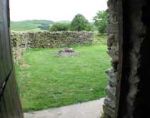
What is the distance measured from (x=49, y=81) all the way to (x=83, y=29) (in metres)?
Result: 12.1

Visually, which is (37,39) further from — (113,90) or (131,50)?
(131,50)

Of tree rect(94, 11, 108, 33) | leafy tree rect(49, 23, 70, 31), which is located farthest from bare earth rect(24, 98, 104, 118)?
tree rect(94, 11, 108, 33)

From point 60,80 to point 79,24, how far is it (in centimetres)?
1186

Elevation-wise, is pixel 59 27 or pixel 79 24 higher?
pixel 79 24

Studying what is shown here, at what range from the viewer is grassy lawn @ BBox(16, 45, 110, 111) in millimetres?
7670

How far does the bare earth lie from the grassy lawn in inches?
12.9

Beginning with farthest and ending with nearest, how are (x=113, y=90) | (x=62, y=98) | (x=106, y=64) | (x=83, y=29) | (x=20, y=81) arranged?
(x=83, y=29)
(x=106, y=64)
(x=20, y=81)
(x=62, y=98)
(x=113, y=90)

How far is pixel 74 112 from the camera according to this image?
6574 mm

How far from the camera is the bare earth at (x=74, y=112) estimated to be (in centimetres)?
631

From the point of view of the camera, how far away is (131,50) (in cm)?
282

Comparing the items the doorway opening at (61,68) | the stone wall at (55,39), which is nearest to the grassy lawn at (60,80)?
the doorway opening at (61,68)

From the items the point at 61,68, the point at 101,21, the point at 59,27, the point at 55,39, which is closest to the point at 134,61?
the point at 61,68

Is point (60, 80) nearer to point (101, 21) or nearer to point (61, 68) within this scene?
point (61, 68)

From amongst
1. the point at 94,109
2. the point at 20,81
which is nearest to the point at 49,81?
the point at 20,81
